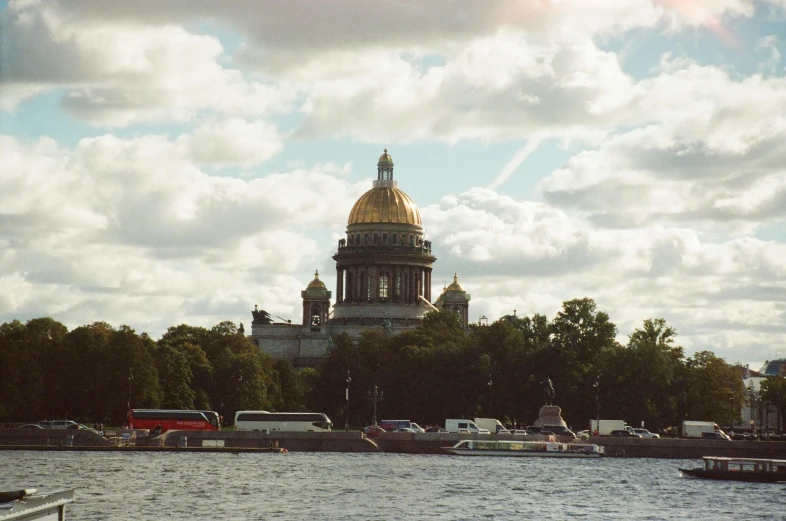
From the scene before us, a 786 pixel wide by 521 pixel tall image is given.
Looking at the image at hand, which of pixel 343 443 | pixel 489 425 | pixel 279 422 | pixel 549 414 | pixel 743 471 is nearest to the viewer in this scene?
pixel 743 471

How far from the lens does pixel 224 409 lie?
477ft

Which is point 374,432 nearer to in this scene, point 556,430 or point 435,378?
point 556,430

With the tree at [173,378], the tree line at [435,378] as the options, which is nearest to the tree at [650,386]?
the tree line at [435,378]

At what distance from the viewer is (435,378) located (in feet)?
439

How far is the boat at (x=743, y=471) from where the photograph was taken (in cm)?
8844

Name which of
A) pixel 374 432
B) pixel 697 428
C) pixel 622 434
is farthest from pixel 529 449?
pixel 697 428

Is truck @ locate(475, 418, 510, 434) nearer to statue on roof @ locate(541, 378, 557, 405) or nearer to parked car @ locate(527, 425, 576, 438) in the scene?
statue on roof @ locate(541, 378, 557, 405)

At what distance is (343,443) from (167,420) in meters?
15.0

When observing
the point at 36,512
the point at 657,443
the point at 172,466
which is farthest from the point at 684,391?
the point at 36,512

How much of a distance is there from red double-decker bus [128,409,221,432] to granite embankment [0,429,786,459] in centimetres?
611

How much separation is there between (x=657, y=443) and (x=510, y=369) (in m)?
22.1

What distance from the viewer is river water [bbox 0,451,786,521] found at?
65812mm

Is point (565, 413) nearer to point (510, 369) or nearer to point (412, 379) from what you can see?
point (510, 369)

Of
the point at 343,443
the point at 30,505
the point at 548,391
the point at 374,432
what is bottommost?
the point at 30,505
